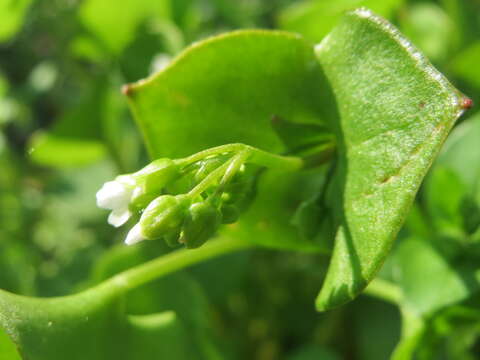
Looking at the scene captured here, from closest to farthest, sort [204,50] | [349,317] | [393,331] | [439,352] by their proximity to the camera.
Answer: [204,50] → [439,352] → [393,331] → [349,317]

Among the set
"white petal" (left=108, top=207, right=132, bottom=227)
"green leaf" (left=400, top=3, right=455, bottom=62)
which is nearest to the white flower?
"white petal" (left=108, top=207, right=132, bottom=227)

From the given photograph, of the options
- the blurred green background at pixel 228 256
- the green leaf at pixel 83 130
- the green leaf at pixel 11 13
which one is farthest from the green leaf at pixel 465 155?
the green leaf at pixel 11 13

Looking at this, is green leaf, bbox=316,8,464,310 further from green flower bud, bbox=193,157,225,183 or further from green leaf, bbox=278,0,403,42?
green leaf, bbox=278,0,403,42

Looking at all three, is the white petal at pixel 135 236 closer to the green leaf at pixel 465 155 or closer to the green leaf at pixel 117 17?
the green leaf at pixel 465 155

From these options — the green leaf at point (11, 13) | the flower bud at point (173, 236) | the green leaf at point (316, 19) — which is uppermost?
the green leaf at point (11, 13)

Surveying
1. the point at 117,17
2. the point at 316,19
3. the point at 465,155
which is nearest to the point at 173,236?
the point at 465,155

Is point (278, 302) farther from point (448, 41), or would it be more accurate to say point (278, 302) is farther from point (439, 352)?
point (448, 41)

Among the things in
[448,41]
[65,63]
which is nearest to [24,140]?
[65,63]
